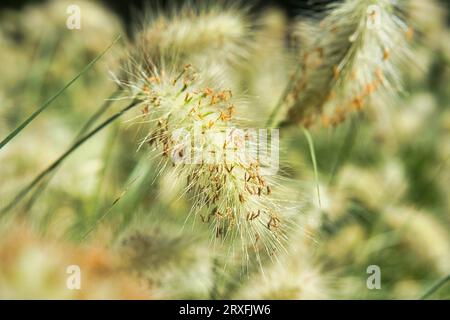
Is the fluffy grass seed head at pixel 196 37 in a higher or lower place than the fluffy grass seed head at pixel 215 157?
higher

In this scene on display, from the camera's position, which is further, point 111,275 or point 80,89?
point 80,89

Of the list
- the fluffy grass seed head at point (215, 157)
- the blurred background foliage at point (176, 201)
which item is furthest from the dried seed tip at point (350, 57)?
the fluffy grass seed head at point (215, 157)

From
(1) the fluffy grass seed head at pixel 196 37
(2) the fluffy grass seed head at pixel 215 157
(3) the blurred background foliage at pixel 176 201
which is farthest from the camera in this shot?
(1) the fluffy grass seed head at pixel 196 37

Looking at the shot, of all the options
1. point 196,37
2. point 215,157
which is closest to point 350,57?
point 196,37

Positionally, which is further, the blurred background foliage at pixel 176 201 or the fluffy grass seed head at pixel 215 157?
the blurred background foliage at pixel 176 201

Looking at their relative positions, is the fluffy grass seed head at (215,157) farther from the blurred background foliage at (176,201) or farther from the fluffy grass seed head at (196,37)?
the fluffy grass seed head at (196,37)

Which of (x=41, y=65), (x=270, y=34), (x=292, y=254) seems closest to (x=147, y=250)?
(x=292, y=254)

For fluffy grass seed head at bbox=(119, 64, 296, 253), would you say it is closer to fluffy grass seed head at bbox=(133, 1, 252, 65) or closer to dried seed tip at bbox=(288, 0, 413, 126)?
fluffy grass seed head at bbox=(133, 1, 252, 65)
